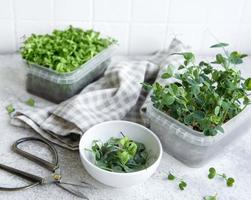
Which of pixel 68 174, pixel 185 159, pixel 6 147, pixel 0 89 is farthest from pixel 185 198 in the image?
pixel 0 89

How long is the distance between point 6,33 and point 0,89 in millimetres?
178

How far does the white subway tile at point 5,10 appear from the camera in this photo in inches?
35.2

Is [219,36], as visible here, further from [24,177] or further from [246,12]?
[24,177]

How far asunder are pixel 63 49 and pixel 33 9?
0.19 metres

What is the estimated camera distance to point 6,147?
685mm

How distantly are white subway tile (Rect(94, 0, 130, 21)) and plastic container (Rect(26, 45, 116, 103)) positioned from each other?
14 centimetres

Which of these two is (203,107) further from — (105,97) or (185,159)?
(105,97)

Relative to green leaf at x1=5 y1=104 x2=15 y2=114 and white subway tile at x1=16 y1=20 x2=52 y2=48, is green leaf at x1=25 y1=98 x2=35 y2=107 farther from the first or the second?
white subway tile at x1=16 y1=20 x2=52 y2=48

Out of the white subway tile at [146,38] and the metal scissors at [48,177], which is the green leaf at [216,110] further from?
the white subway tile at [146,38]

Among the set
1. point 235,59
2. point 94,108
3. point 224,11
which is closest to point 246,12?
point 224,11

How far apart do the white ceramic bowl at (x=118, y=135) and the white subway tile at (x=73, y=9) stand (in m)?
0.35

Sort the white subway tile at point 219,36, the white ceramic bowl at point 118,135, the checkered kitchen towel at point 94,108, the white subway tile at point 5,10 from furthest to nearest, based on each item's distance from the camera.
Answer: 1. the white subway tile at point 219,36
2. the white subway tile at point 5,10
3. the checkered kitchen towel at point 94,108
4. the white ceramic bowl at point 118,135

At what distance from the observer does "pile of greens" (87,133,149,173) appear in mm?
611

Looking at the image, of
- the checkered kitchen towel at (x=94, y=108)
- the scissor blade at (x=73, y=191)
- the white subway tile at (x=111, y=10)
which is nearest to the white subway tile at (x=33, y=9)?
the white subway tile at (x=111, y=10)
